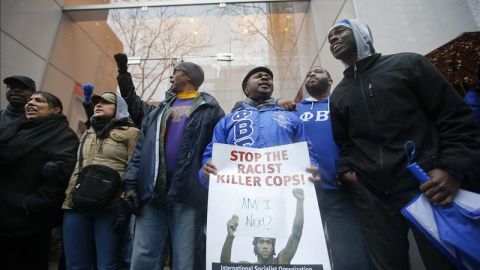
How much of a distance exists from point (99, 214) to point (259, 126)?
1.51 m

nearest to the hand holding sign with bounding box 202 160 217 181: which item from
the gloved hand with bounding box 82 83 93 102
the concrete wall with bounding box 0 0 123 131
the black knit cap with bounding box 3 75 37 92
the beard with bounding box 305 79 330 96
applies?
the beard with bounding box 305 79 330 96

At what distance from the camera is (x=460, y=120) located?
1.17 m

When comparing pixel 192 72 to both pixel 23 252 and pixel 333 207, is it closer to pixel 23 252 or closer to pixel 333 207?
pixel 333 207

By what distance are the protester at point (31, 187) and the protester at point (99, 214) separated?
0.15 meters

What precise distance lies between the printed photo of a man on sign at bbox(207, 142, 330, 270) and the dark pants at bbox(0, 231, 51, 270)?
1.91 meters

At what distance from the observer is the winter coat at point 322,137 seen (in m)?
1.81

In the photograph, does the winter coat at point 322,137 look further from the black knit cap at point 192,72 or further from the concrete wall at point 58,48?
the concrete wall at point 58,48

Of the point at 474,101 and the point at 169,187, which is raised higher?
the point at 474,101

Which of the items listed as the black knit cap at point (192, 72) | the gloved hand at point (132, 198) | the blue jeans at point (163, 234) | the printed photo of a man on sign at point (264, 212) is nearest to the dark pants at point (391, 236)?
the printed photo of a man on sign at point (264, 212)

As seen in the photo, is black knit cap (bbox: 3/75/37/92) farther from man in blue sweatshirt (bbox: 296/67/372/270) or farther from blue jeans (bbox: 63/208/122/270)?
man in blue sweatshirt (bbox: 296/67/372/270)

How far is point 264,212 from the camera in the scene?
1227 millimetres

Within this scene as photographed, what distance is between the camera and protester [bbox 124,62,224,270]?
1.69 metres

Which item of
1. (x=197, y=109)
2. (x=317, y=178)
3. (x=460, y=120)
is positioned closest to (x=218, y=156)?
(x=317, y=178)

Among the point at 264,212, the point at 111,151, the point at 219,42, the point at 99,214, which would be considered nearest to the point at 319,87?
the point at 264,212
